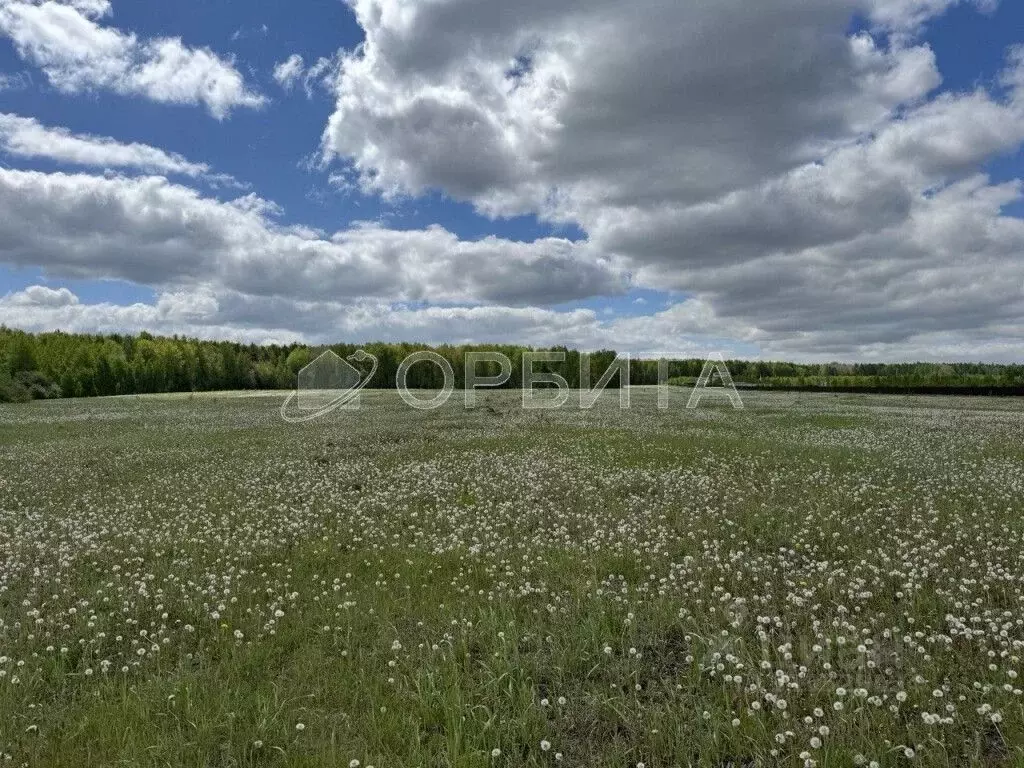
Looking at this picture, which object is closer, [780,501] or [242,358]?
[780,501]

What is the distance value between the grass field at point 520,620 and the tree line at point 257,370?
70.2m

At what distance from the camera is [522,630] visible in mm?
7293

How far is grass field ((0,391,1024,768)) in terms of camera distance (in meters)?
5.30

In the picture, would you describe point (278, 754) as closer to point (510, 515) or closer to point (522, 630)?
point (522, 630)

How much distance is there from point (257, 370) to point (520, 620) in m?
128

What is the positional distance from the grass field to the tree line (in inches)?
2764

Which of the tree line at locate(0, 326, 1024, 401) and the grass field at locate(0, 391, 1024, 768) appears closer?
the grass field at locate(0, 391, 1024, 768)

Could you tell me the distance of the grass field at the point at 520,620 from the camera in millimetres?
5305

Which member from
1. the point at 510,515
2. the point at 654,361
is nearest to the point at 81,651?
the point at 510,515

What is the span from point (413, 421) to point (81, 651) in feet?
99.5

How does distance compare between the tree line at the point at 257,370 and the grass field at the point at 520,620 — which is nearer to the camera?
the grass field at the point at 520,620

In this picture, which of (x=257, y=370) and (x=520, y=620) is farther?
(x=257, y=370)

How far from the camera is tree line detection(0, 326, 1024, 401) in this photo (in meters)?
80.6

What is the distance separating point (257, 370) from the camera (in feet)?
410
